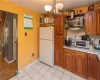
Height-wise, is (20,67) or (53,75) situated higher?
(20,67)

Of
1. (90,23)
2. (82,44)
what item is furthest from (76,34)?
(90,23)

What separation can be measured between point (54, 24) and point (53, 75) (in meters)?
1.93

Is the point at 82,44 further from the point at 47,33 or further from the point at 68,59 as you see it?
the point at 47,33

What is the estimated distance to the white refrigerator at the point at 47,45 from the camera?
10.1 ft

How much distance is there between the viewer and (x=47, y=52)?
3240 millimetres

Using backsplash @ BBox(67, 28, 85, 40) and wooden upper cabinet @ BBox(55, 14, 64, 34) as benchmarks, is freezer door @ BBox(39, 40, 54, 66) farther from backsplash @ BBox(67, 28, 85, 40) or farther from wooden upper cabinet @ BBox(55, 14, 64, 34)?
backsplash @ BBox(67, 28, 85, 40)

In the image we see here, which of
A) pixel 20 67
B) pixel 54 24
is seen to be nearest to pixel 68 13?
pixel 54 24

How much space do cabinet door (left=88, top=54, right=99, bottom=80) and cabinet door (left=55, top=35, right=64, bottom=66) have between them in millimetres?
1046

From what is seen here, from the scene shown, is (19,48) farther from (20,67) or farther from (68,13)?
(68,13)

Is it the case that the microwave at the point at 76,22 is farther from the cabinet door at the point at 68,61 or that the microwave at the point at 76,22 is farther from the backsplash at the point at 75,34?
the cabinet door at the point at 68,61

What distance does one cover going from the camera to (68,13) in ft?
9.85

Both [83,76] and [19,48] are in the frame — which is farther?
[19,48]

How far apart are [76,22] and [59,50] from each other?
1.24 meters

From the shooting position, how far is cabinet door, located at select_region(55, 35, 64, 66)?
2.97 metres
